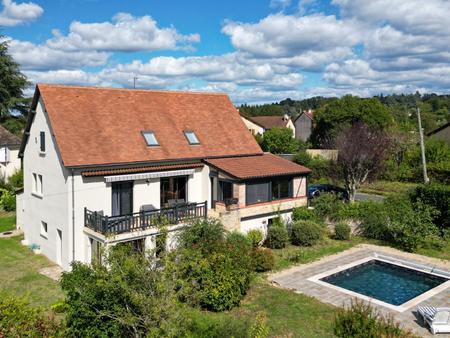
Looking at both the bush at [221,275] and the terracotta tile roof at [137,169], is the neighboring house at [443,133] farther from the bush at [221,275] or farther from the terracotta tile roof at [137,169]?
the bush at [221,275]

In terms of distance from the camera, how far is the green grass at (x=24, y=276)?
72.1 ft

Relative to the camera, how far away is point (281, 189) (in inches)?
1259

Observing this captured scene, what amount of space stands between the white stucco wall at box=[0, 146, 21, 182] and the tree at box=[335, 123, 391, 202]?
37529mm

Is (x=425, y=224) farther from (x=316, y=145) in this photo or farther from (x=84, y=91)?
(x=316, y=145)

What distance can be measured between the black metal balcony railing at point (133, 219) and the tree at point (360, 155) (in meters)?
17.3

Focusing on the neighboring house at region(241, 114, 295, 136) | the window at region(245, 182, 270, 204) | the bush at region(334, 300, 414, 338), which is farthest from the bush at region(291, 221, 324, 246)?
the neighboring house at region(241, 114, 295, 136)

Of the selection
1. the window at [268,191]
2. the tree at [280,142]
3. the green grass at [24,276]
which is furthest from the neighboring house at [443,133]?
the green grass at [24,276]

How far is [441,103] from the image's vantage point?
194000 millimetres

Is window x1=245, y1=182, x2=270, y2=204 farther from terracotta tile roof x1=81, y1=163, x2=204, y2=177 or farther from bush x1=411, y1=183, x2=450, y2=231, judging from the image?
bush x1=411, y1=183, x2=450, y2=231

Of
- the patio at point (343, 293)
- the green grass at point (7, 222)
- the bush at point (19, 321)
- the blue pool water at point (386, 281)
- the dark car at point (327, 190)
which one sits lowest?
the blue pool water at point (386, 281)

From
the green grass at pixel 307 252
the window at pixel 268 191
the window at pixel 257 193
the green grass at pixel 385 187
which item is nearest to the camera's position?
the green grass at pixel 307 252

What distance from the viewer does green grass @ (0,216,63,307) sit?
72.1ft

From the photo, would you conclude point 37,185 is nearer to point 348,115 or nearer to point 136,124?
point 136,124

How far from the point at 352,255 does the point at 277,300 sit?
9647 millimetres
